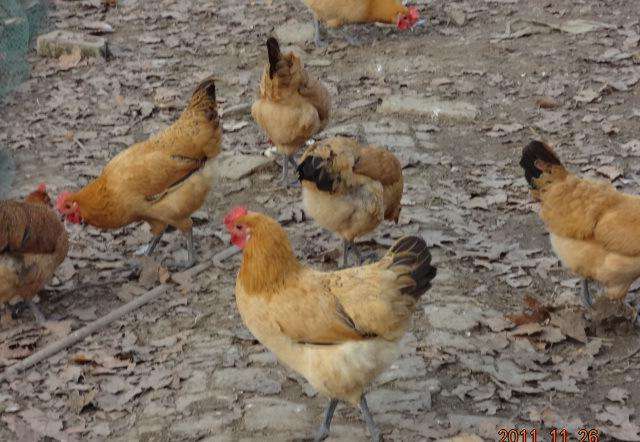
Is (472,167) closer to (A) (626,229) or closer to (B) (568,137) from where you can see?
(B) (568,137)

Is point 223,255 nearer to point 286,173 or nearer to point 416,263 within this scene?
point 286,173

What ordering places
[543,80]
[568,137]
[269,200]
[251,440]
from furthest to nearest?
[543,80]
[568,137]
[269,200]
[251,440]

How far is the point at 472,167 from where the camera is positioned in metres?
8.46

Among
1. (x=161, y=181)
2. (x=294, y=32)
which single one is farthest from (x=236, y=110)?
(x=161, y=181)

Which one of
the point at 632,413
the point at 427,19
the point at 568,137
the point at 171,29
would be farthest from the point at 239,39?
the point at 632,413

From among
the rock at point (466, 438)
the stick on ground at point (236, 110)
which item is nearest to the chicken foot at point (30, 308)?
the rock at point (466, 438)

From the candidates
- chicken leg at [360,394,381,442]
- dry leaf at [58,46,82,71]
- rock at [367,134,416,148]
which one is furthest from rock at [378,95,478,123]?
chicken leg at [360,394,381,442]

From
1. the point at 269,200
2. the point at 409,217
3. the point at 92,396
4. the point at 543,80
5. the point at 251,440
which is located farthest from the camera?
the point at 543,80

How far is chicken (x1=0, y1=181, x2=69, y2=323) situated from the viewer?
614cm

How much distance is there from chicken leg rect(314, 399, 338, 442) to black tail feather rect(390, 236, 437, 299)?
79 centimetres

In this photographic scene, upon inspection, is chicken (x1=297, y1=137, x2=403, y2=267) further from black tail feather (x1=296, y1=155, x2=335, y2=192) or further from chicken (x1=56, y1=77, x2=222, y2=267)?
chicken (x1=56, y1=77, x2=222, y2=267)

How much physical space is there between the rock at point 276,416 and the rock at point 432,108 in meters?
4.85

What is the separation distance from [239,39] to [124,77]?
1779mm

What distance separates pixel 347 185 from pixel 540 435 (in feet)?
7.68
